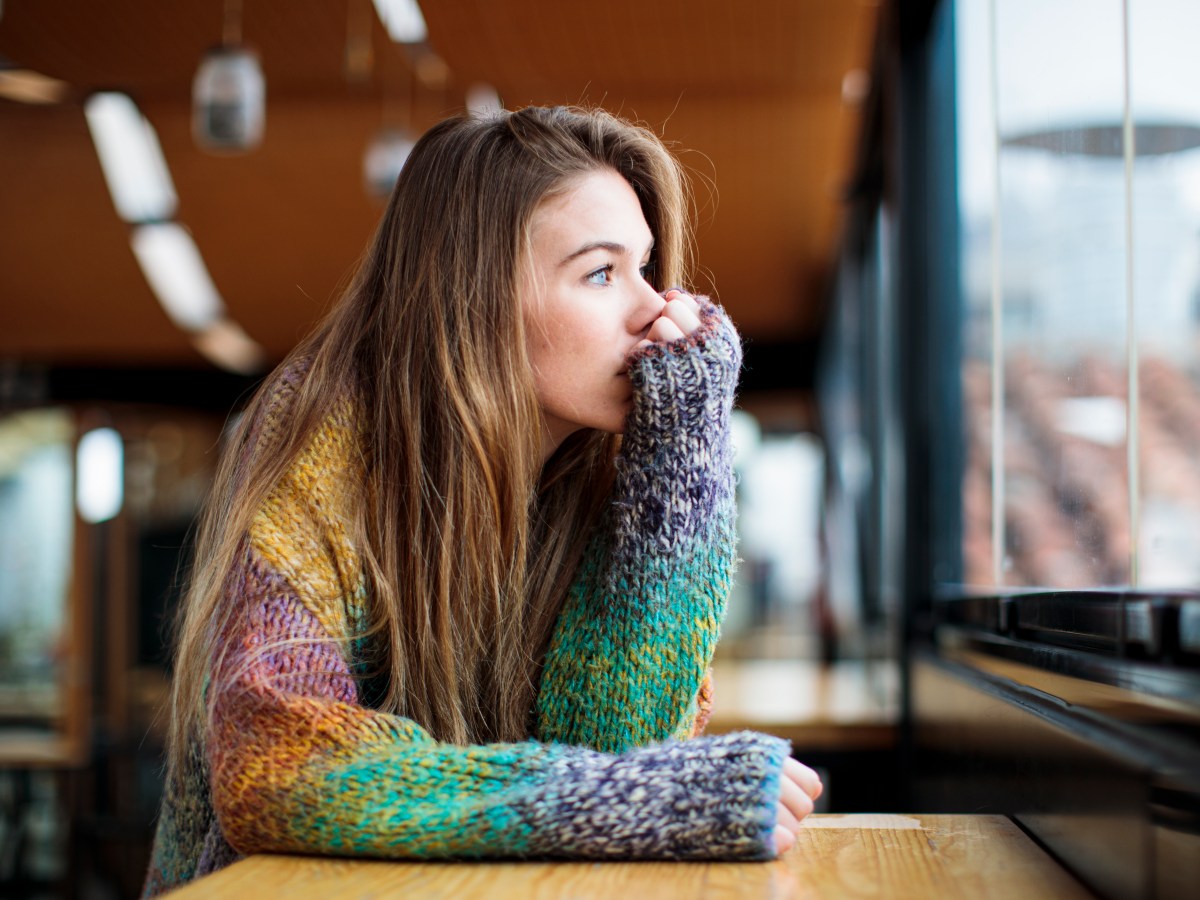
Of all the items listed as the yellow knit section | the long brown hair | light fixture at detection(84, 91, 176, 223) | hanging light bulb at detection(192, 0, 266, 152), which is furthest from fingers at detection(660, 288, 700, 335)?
light fixture at detection(84, 91, 176, 223)

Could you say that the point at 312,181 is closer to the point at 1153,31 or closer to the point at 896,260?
the point at 896,260

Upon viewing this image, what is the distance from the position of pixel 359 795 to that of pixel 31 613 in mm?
8414

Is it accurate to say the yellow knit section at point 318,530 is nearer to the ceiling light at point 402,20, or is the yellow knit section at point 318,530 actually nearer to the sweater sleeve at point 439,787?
the sweater sleeve at point 439,787

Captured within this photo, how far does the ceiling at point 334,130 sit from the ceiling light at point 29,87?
0.27 feet

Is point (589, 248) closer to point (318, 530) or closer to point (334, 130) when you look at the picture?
point (318, 530)

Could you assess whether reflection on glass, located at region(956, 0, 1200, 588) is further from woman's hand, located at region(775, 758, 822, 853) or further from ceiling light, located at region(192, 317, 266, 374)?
ceiling light, located at region(192, 317, 266, 374)

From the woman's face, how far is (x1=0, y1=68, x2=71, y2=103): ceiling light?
5749 mm

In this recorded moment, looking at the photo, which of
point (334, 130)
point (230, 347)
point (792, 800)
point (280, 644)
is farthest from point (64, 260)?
point (792, 800)

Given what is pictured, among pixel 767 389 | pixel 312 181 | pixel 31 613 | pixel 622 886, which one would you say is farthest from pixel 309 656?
pixel 767 389

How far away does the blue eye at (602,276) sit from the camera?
143 centimetres

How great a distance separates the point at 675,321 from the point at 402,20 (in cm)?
434

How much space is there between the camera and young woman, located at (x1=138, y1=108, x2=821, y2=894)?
125 cm

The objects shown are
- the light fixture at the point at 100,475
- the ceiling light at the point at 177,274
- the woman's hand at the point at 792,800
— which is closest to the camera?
the woman's hand at the point at 792,800

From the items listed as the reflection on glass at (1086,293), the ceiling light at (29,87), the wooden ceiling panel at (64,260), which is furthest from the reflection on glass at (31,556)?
the reflection on glass at (1086,293)
